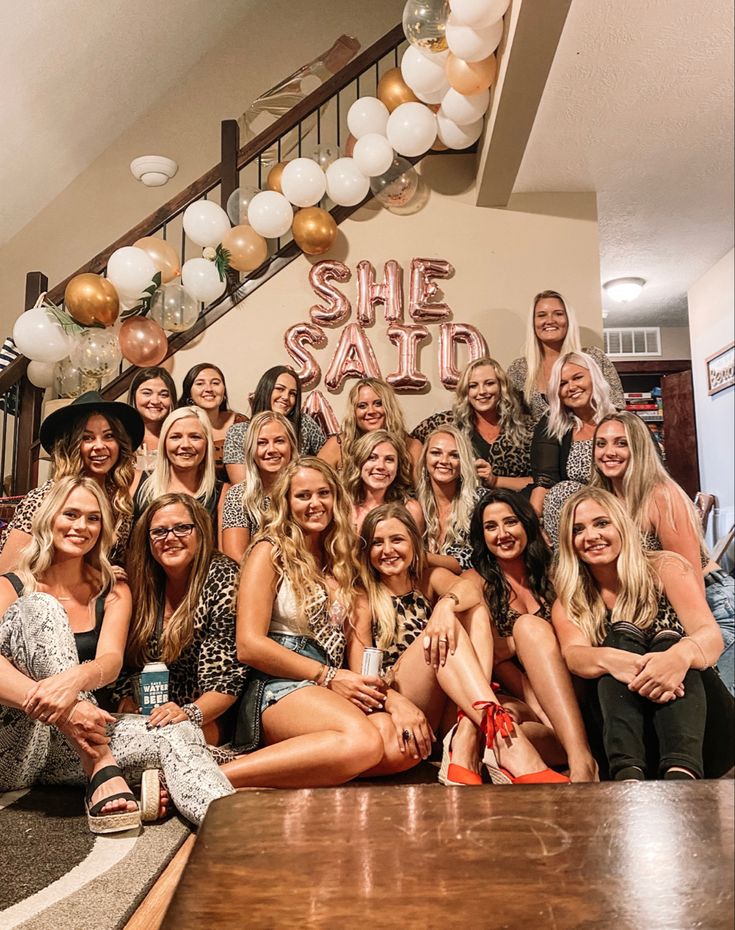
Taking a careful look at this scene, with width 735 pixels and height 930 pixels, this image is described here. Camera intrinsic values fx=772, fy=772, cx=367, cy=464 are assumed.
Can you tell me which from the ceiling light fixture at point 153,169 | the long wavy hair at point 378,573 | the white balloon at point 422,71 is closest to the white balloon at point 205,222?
the white balloon at point 422,71

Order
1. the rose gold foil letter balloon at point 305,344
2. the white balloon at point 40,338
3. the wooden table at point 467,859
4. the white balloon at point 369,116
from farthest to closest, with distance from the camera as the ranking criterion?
the rose gold foil letter balloon at point 305,344, the white balloon at point 369,116, the white balloon at point 40,338, the wooden table at point 467,859

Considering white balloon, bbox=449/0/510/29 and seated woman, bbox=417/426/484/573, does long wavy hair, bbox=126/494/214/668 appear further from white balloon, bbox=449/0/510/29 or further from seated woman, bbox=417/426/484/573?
white balloon, bbox=449/0/510/29

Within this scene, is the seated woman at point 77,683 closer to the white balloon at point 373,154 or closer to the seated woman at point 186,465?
the seated woman at point 186,465

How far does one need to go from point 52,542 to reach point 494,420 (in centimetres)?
178

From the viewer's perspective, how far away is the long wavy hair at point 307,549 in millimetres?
2080

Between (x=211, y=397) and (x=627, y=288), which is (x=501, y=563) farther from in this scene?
(x=211, y=397)

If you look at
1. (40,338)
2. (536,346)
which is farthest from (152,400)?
(536,346)

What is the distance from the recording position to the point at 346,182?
363 centimetres

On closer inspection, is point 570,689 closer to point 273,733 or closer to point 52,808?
point 273,733

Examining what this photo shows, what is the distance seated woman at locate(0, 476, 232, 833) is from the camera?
5.42ft

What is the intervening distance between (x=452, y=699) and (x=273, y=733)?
0.46 meters

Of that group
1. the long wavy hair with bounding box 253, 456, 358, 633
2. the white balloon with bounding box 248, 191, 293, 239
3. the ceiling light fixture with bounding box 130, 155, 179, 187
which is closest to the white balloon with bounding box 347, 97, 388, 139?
the white balloon with bounding box 248, 191, 293, 239

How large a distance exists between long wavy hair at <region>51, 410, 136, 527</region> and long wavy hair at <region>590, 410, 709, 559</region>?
5.01ft

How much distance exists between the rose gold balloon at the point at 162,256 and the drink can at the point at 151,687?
2.24 meters
